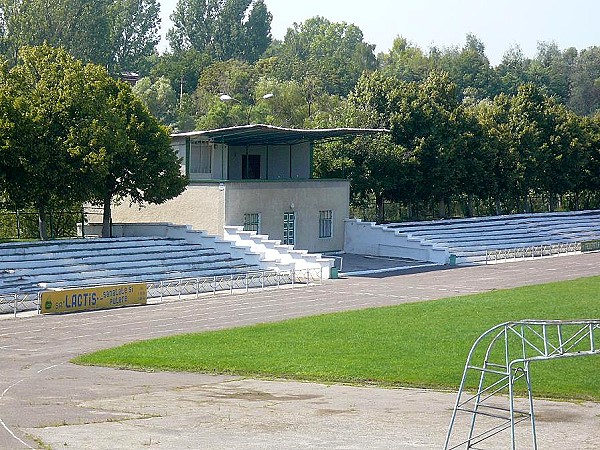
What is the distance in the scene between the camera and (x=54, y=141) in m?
56.4

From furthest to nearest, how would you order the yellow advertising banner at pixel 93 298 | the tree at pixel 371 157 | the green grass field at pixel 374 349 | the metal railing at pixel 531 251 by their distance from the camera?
the tree at pixel 371 157
the metal railing at pixel 531 251
the yellow advertising banner at pixel 93 298
the green grass field at pixel 374 349

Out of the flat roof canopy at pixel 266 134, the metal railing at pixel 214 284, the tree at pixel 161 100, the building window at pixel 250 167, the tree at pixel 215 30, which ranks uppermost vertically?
the tree at pixel 215 30

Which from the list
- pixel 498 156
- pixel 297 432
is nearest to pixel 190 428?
pixel 297 432

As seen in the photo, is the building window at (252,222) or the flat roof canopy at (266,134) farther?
the building window at (252,222)

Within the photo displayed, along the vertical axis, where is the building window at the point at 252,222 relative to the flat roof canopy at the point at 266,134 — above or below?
below

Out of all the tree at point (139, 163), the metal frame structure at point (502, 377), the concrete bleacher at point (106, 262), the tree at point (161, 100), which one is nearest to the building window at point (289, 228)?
the concrete bleacher at point (106, 262)

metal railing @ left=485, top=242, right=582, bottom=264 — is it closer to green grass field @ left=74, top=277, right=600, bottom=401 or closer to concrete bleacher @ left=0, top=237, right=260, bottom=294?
concrete bleacher @ left=0, top=237, right=260, bottom=294

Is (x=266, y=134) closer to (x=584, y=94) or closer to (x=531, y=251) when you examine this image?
(x=531, y=251)

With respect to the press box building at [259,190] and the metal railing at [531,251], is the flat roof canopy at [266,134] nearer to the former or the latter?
the press box building at [259,190]

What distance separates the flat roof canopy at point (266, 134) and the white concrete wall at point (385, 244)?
5.98m

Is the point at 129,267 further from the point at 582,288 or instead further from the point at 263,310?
the point at 582,288

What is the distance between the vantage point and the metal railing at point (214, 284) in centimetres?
4678

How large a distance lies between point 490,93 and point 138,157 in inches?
5099

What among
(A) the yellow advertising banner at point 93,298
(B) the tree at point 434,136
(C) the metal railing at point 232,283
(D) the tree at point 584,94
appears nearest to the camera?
(A) the yellow advertising banner at point 93,298
